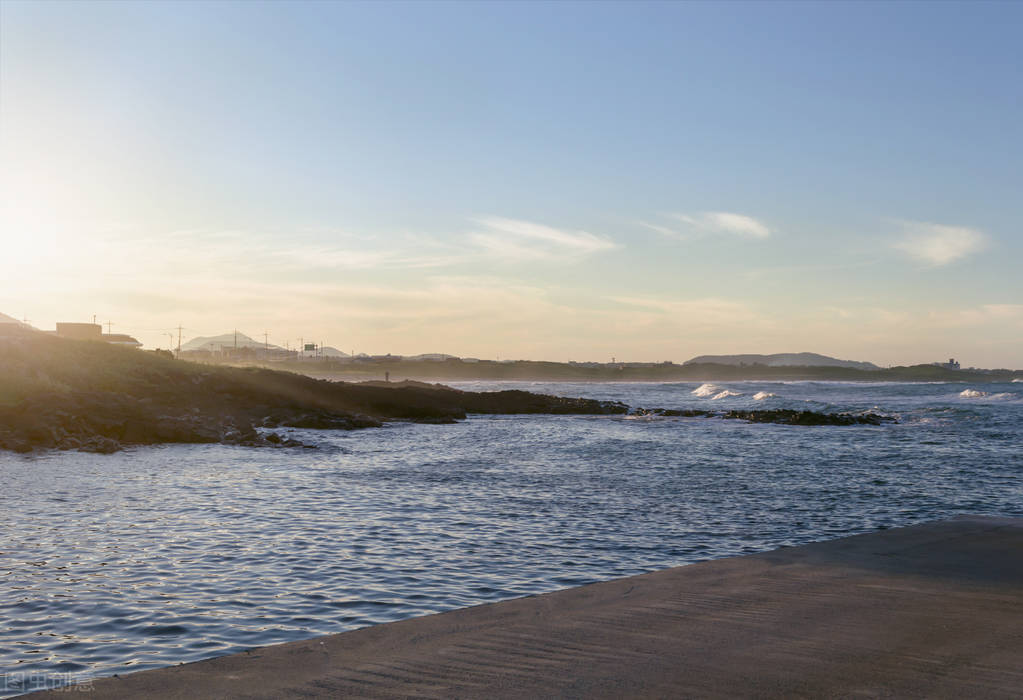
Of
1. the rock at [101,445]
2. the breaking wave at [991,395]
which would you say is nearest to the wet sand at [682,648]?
the rock at [101,445]

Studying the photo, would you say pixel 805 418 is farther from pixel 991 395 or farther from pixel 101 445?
pixel 991 395

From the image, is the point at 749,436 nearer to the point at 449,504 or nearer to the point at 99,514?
the point at 449,504

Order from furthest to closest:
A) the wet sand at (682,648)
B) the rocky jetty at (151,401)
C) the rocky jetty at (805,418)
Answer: the rocky jetty at (805,418), the rocky jetty at (151,401), the wet sand at (682,648)

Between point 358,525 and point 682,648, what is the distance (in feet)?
25.2

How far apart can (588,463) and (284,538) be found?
14014 mm

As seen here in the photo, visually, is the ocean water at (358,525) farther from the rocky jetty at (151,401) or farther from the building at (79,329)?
the building at (79,329)

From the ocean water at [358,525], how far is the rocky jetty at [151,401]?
2.82 metres

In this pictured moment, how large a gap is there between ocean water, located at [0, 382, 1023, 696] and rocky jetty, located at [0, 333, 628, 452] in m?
2.82

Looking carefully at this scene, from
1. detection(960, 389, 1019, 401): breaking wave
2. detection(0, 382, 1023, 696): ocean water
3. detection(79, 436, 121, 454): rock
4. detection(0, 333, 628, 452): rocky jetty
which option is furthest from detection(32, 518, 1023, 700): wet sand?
detection(960, 389, 1019, 401): breaking wave

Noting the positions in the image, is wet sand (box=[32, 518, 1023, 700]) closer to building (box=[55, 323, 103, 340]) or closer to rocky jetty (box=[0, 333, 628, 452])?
rocky jetty (box=[0, 333, 628, 452])

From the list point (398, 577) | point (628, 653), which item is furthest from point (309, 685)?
point (398, 577)

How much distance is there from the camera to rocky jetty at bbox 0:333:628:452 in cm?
2523

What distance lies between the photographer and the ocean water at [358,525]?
721cm

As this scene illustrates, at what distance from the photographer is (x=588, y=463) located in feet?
77.6
